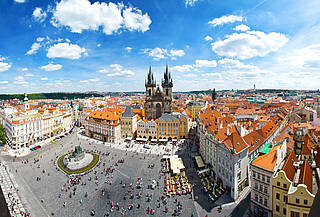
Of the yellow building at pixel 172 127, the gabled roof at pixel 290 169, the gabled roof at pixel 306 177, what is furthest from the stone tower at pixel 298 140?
the yellow building at pixel 172 127

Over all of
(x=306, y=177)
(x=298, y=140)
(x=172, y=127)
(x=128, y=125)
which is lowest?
(x=172, y=127)

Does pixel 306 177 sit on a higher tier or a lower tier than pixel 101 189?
higher

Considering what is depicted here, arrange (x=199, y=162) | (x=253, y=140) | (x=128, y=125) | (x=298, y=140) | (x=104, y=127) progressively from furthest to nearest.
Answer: (x=128, y=125) → (x=104, y=127) → (x=199, y=162) → (x=253, y=140) → (x=298, y=140)

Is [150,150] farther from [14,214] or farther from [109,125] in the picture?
[14,214]

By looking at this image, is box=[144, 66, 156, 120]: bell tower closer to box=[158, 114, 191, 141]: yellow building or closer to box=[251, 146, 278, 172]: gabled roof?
box=[158, 114, 191, 141]: yellow building

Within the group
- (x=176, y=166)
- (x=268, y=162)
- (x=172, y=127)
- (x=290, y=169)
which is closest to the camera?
(x=290, y=169)

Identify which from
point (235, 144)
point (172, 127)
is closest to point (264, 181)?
point (235, 144)

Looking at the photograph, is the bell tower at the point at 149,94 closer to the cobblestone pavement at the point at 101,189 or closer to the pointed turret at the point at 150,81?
the pointed turret at the point at 150,81

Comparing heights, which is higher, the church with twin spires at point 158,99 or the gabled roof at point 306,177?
the church with twin spires at point 158,99

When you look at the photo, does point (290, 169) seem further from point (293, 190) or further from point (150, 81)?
point (150, 81)
